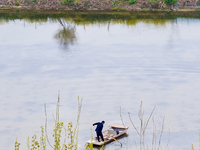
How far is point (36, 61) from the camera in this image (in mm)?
27844

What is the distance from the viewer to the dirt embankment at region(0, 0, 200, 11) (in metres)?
45.6

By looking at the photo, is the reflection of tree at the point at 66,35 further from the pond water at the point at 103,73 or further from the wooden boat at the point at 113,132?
the wooden boat at the point at 113,132

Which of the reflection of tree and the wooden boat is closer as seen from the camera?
the wooden boat

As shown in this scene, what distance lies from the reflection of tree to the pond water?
0.28ft

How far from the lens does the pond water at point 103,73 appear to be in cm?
1805

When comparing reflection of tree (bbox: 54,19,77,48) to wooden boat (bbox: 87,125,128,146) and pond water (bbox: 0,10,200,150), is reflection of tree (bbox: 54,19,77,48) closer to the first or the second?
pond water (bbox: 0,10,200,150)

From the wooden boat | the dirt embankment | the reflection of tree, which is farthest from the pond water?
the dirt embankment

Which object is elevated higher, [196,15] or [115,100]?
[196,15]

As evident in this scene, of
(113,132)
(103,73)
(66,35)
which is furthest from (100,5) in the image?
(113,132)

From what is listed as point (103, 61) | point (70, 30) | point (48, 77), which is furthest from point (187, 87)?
point (70, 30)

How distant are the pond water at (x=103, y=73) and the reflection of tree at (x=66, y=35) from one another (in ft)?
0.28

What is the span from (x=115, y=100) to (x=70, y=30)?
17.7 meters

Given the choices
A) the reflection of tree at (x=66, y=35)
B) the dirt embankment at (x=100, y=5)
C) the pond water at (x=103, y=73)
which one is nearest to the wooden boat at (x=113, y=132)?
the pond water at (x=103, y=73)

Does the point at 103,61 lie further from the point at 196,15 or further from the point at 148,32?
the point at 196,15
